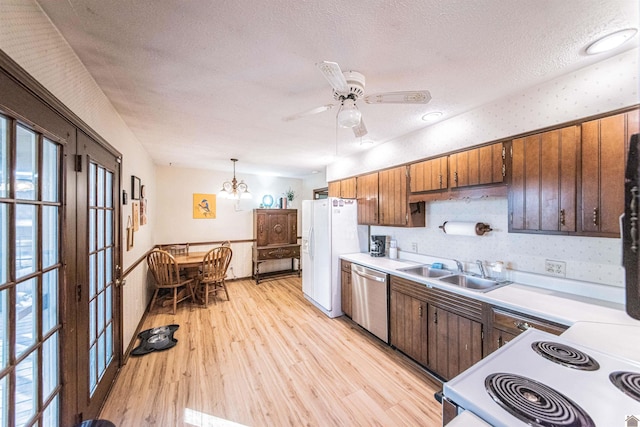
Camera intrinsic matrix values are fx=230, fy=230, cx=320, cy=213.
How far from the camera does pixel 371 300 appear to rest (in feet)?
9.18

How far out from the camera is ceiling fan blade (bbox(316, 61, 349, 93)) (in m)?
1.11

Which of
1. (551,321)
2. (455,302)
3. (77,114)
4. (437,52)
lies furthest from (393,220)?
(77,114)

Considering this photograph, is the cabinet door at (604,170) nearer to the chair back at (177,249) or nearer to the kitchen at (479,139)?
the kitchen at (479,139)

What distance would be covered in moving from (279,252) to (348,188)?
7.61ft

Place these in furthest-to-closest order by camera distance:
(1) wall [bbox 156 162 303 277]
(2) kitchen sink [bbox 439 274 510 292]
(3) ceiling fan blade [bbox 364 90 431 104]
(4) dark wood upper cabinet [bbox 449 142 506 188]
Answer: (1) wall [bbox 156 162 303 277] → (2) kitchen sink [bbox 439 274 510 292] → (4) dark wood upper cabinet [bbox 449 142 506 188] → (3) ceiling fan blade [bbox 364 90 431 104]

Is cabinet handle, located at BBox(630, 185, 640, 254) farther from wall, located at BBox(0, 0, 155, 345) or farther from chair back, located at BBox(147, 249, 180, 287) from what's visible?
chair back, located at BBox(147, 249, 180, 287)

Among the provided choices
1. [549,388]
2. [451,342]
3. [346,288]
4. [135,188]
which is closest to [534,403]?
[549,388]

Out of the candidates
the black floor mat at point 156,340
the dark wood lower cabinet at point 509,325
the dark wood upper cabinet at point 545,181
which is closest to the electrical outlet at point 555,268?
the dark wood upper cabinet at point 545,181

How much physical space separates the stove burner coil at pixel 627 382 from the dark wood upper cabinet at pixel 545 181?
1.10 meters

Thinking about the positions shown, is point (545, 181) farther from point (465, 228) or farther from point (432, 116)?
point (432, 116)

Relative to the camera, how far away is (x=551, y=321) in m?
1.40

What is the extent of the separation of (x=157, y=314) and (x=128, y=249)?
1.58 m

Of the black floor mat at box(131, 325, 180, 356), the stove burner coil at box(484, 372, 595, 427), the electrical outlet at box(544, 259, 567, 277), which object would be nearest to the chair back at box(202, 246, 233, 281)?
the black floor mat at box(131, 325, 180, 356)

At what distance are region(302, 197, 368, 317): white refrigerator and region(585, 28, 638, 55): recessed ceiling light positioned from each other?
2.60 meters
